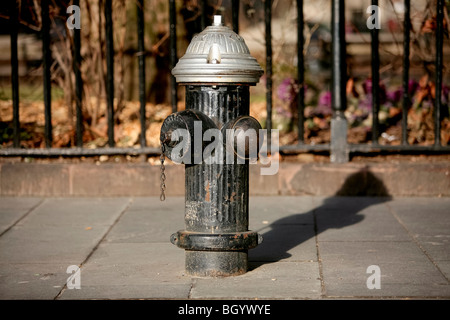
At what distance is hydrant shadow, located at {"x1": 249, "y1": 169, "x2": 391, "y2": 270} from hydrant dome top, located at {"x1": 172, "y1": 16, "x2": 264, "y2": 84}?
4.03ft

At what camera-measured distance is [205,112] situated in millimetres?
4570

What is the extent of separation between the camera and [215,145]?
4523 millimetres

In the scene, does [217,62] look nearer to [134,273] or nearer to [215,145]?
[215,145]

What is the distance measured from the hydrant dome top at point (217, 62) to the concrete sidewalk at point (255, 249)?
3.91 feet

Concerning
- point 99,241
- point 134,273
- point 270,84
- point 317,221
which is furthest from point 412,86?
point 134,273

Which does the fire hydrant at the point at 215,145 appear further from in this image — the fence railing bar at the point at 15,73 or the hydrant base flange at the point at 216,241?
the fence railing bar at the point at 15,73

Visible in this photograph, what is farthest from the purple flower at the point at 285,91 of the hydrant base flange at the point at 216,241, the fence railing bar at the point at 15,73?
the hydrant base flange at the point at 216,241

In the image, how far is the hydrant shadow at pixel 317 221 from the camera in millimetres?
5230

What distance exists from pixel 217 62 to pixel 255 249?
1546 mm
